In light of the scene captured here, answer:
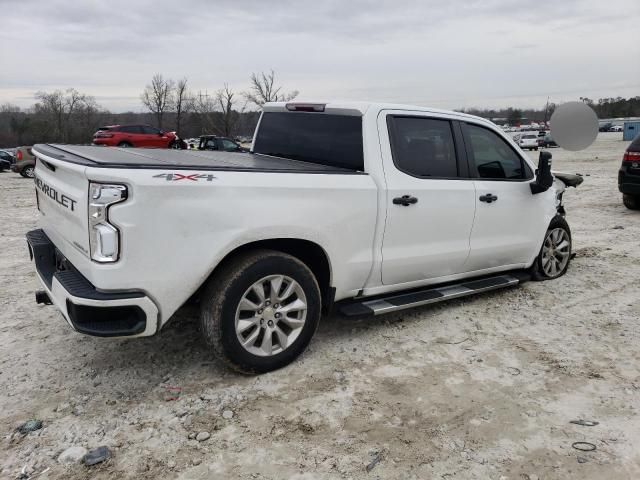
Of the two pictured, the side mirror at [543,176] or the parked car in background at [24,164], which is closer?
the side mirror at [543,176]

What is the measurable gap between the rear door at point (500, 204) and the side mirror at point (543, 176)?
0.24 feet

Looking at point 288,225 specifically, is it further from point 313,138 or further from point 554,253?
point 554,253

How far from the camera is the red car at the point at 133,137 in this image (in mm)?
25438

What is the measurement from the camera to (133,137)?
25.9 m

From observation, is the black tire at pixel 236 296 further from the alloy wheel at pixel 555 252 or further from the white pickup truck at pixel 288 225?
the alloy wheel at pixel 555 252

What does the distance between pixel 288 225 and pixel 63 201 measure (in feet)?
4.67

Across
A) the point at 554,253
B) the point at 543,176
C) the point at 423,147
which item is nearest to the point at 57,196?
the point at 423,147

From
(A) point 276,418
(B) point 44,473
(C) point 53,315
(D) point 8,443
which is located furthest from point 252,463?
(C) point 53,315

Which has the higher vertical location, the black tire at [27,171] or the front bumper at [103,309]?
the front bumper at [103,309]

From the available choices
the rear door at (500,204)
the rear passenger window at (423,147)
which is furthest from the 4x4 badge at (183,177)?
the rear door at (500,204)

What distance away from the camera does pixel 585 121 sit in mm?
8414

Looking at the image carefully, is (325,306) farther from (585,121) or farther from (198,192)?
(585,121)

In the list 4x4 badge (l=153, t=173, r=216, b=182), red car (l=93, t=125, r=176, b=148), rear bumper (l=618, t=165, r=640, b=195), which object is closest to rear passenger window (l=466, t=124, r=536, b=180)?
4x4 badge (l=153, t=173, r=216, b=182)

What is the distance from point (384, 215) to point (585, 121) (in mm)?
→ 6166
